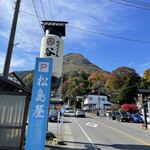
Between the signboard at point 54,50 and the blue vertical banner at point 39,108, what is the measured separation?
3342mm

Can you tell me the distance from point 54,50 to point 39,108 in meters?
5.06

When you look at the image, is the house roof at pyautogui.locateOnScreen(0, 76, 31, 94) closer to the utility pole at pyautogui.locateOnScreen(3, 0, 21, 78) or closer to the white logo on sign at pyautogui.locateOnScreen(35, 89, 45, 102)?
the white logo on sign at pyautogui.locateOnScreen(35, 89, 45, 102)

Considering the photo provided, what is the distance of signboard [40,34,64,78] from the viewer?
951 cm

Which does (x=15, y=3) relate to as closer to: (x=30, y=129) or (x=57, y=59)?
(x=57, y=59)

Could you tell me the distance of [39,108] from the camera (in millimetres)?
5598

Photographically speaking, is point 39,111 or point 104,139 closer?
point 39,111

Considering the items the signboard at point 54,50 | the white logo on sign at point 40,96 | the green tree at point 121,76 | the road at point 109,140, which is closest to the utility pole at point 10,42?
the signboard at point 54,50

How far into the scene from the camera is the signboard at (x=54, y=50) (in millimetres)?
9508

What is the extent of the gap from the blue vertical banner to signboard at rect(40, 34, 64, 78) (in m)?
3.34

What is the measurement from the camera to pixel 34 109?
5574 mm

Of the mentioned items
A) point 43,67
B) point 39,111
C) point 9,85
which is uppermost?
point 43,67

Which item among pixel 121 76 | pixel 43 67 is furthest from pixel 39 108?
pixel 121 76

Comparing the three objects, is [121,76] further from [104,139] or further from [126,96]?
[104,139]

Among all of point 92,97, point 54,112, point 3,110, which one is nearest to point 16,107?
point 3,110
